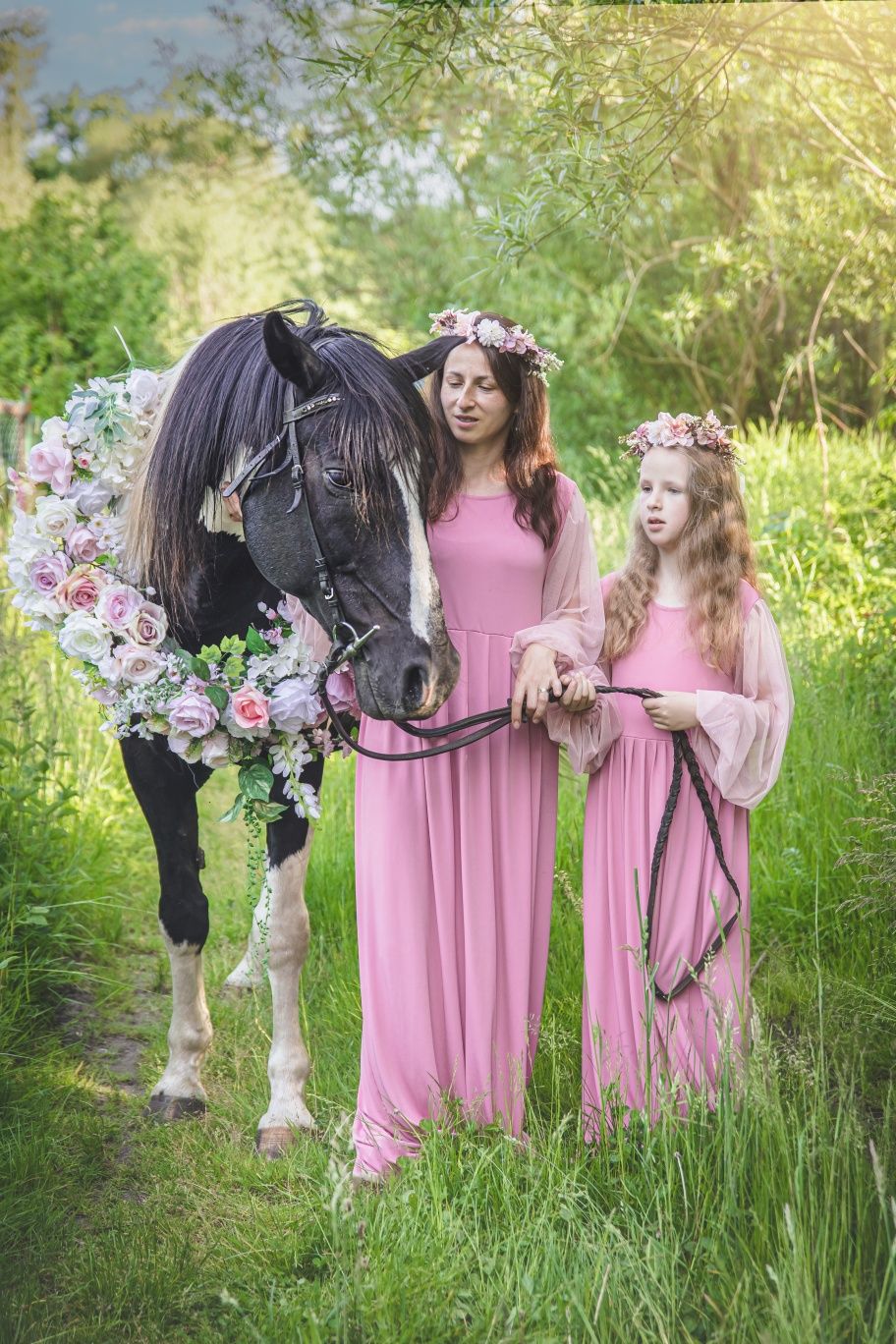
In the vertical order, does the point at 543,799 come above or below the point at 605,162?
below

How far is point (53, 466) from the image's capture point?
116 inches

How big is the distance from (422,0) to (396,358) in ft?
2.99

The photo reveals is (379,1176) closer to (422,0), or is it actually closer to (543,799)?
(543,799)

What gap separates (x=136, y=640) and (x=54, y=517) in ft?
1.32

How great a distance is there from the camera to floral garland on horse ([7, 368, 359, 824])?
275 centimetres

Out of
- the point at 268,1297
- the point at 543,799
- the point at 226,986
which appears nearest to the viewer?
the point at 268,1297

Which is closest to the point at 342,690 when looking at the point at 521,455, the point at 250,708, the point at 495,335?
the point at 250,708

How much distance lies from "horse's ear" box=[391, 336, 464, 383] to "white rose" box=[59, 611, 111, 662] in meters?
0.97

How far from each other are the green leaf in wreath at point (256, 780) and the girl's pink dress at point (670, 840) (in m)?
0.82

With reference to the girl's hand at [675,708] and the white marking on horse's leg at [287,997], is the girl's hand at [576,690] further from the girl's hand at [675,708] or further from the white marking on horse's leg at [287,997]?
the white marking on horse's leg at [287,997]

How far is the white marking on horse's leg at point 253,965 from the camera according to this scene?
3.77 meters

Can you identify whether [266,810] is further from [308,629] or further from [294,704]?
[308,629]

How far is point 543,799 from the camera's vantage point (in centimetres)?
287

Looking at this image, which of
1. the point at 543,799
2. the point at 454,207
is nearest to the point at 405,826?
the point at 543,799
